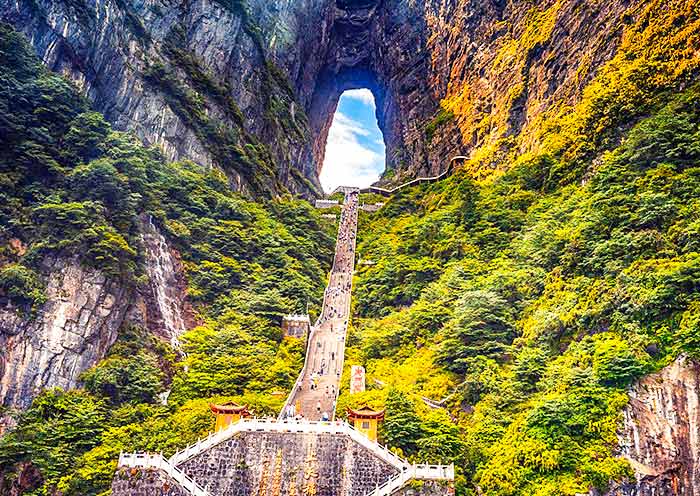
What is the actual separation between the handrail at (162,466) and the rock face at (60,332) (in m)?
7.15

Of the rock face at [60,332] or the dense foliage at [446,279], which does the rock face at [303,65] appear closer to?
the dense foliage at [446,279]

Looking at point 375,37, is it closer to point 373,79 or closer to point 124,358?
point 373,79

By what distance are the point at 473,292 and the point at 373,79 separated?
60399 mm

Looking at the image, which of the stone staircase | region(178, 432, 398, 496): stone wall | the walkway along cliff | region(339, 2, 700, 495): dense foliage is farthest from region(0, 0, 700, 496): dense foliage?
region(178, 432, 398, 496): stone wall

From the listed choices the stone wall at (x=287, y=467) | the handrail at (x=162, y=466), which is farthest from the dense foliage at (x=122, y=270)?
the stone wall at (x=287, y=467)

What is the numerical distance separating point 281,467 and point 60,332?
12608mm

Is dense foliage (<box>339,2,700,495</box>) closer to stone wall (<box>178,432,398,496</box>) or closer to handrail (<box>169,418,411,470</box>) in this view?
handrail (<box>169,418,411,470</box>)

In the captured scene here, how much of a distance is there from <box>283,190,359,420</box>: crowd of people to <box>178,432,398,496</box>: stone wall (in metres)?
2.40

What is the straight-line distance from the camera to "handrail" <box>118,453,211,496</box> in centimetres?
2055

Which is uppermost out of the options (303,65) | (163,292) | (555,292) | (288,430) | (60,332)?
(303,65)

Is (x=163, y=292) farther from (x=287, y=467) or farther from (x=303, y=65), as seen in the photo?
(x=303, y=65)

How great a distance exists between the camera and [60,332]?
2766cm

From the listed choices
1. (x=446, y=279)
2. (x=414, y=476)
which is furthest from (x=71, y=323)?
(x=446, y=279)

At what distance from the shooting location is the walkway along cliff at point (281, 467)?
20.6 metres
